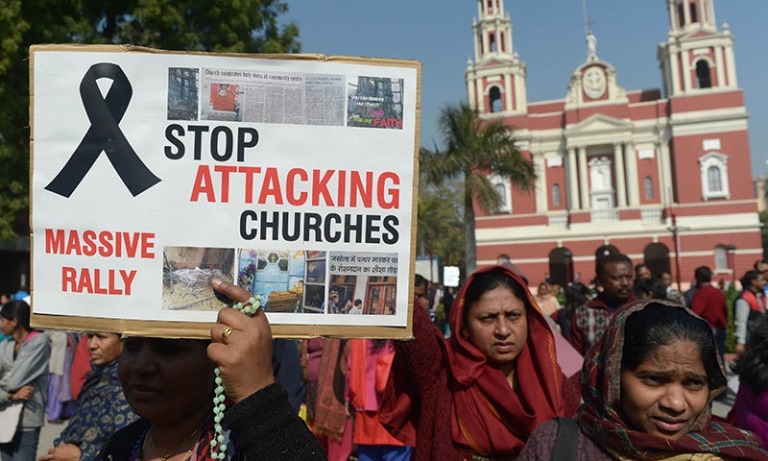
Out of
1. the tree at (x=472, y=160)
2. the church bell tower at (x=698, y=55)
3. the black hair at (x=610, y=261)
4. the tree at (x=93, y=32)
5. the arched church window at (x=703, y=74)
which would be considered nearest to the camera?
the black hair at (x=610, y=261)

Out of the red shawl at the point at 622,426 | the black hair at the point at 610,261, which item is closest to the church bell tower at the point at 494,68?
the black hair at the point at 610,261

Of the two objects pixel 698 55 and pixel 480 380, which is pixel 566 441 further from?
pixel 698 55

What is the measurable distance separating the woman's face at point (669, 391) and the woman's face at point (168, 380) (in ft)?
3.63

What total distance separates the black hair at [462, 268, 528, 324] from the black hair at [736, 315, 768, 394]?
845mm

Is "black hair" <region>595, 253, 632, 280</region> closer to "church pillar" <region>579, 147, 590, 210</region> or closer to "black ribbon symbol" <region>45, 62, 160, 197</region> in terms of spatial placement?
"black ribbon symbol" <region>45, 62, 160, 197</region>

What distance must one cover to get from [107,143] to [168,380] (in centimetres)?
56

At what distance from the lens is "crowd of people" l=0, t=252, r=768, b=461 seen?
1192 mm

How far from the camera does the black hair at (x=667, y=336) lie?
1.65 m

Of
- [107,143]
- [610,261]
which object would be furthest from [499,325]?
[610,261]

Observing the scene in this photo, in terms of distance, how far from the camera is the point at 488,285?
265 cm

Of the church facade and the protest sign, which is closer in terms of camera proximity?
the protest sign

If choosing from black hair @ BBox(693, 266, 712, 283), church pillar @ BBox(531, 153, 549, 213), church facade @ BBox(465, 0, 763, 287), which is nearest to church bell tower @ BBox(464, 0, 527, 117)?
church facade @ BBox(465, 0, 763, 287)

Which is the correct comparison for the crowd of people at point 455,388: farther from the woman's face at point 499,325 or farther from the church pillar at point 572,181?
the church pillar at point 572,181

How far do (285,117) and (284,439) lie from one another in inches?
27.4
